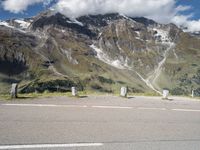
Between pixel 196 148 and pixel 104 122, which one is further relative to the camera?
pixel 104 122

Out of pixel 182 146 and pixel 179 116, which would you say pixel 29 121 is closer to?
pixel 182 146

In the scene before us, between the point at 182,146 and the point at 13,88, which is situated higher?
the point at 13,88

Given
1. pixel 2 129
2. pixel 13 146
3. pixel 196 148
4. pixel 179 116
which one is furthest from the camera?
pixel 179 116

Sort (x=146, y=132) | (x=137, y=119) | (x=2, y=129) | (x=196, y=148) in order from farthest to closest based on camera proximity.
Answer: (x=137, y=119)
(x=146, y=132)
(x=2, y=129)
(x=196, y=148)

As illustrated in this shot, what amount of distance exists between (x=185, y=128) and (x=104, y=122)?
110 inches

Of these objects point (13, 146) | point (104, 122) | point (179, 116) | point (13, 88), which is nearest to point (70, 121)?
point (104, 122)

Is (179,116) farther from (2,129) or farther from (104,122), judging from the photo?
(2,129)

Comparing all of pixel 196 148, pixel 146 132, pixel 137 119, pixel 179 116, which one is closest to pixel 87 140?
pixel 146 132

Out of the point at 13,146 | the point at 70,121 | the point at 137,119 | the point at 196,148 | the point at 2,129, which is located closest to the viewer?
the point at 13,146

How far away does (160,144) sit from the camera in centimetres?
783

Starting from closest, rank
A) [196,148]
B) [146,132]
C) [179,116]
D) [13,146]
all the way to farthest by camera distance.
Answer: [13,146]
[196,148]
[146,132]
[179,116]

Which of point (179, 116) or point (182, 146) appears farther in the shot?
point (179, 116)

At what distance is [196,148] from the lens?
762cm

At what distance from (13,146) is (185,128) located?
5.96m
